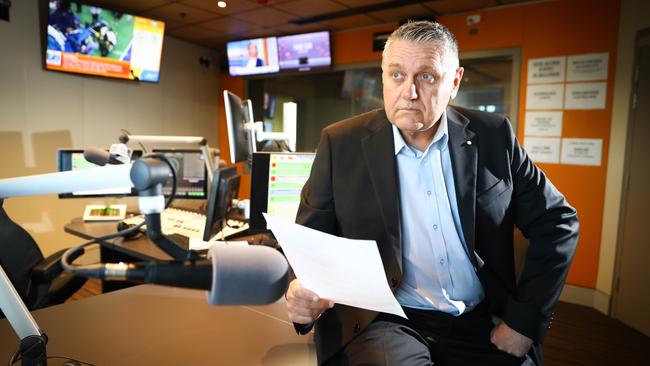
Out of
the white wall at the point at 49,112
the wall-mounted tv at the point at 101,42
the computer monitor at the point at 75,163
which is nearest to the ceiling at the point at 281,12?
the wall-mounted tv at the point at 101,42

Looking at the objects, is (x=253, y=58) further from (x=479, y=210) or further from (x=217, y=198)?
(x=479, y=210)

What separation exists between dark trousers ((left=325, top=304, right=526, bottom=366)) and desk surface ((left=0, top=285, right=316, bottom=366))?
0.48 ft

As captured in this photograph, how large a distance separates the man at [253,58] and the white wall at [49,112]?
107 cm

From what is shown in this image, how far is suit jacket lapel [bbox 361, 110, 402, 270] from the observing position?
1.20m

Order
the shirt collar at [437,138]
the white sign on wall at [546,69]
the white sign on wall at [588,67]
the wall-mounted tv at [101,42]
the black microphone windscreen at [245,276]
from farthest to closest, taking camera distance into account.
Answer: the wall-mounted tv at [101,42] < the white sign on wall at [546,69] < the white sign on wall at [588,67] < the shirt collar at [437,138] < the black microphone windscreen at [245,276]

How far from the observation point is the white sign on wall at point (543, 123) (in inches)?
145

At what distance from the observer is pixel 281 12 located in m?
4.38

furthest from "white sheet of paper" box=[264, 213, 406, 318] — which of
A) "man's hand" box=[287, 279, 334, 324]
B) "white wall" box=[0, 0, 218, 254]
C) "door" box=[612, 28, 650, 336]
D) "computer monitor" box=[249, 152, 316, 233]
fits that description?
"white wall" box=[0, 0, 218, 254]

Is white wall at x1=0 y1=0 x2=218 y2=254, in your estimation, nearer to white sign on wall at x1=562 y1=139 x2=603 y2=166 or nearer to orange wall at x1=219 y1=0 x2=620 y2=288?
orange wall at x1=219 y1=0 x2=620 y2=288

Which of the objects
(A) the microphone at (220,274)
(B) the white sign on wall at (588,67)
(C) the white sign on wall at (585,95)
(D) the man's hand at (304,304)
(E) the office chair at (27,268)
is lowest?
(E) the office chair at (27,268)

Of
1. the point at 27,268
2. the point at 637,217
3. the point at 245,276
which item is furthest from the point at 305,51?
the point at 245,276

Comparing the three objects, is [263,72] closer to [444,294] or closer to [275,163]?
[275,163]

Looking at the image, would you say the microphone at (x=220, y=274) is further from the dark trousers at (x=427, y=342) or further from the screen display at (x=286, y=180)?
the screen display at (x=286, y=180)

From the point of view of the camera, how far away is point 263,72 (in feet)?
17.6
